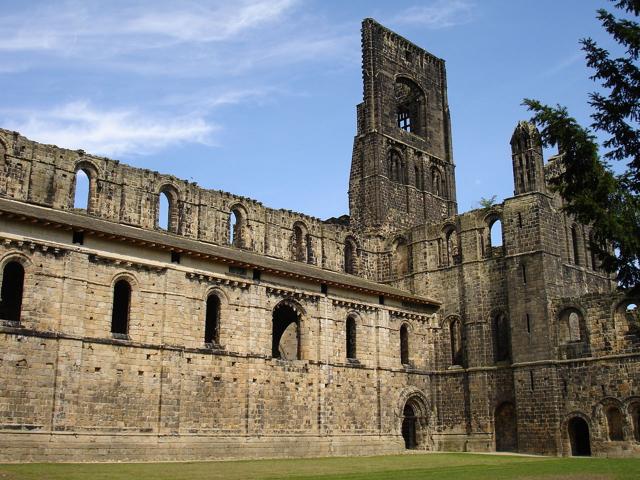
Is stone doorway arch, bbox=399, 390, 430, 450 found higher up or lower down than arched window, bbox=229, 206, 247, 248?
lower down

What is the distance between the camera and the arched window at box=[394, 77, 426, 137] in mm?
50781

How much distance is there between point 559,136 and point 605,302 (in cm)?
2151

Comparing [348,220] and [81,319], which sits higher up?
[348,220]

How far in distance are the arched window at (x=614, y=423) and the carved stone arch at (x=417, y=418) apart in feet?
29.7

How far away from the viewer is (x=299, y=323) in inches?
1371

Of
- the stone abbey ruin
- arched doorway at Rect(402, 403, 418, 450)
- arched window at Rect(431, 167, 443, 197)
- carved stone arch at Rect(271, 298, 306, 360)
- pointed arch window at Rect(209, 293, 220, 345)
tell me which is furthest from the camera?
arched window at Rect(431, 167, 443, 197)

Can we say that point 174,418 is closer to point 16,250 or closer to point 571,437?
point 16,250

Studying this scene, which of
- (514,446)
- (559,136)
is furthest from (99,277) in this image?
(514,446)

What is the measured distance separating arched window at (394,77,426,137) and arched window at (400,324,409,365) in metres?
15.8

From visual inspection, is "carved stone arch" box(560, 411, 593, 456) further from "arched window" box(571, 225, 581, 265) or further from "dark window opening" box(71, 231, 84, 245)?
"dark window opening" box(71, 231, 84, 245)

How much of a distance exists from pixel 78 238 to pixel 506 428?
21953 millimetres

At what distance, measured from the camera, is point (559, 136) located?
15.2 metres

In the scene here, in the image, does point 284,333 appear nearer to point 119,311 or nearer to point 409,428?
point 409,428

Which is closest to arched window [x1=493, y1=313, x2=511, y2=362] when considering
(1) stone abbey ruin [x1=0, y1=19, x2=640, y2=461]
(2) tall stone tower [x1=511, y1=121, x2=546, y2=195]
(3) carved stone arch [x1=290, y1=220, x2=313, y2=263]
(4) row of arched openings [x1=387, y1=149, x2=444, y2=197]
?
(1) stone abbey ruin [x1=0, y1=19, x2=640, y2=461]
